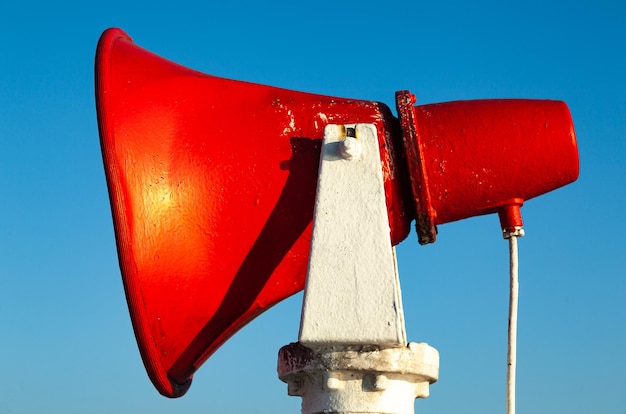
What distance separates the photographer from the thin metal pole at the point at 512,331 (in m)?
3.81

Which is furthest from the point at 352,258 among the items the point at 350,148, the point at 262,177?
the point at 262,177

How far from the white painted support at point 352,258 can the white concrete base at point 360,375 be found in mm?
A: 164

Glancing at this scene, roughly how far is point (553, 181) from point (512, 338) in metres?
0.72

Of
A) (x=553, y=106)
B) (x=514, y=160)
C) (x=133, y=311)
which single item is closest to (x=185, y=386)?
(x=133, y=311)

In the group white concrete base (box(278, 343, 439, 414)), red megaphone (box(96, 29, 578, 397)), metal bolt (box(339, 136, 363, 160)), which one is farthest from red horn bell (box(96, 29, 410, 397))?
white concrete base (box(278, 343, 439, 414))

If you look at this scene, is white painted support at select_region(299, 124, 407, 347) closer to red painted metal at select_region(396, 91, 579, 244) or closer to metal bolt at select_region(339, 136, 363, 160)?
metal bolt at select_region(339, 136, 363, 160)

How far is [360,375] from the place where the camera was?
3.66m

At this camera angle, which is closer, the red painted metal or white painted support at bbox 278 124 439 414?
white painted support at bbox 278 124 439 414

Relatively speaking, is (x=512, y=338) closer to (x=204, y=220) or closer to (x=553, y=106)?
(x=553, y=106)

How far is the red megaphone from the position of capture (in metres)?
3.89

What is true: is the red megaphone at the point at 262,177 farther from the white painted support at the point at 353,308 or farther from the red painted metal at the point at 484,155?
the white painted support at the point at 353,308

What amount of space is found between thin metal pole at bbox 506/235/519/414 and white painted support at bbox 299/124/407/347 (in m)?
0.57

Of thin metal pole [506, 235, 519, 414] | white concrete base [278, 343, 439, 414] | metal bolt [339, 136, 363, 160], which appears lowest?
white concrete base [278, 343, 439, 414]

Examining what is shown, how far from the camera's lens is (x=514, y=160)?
3.95m
